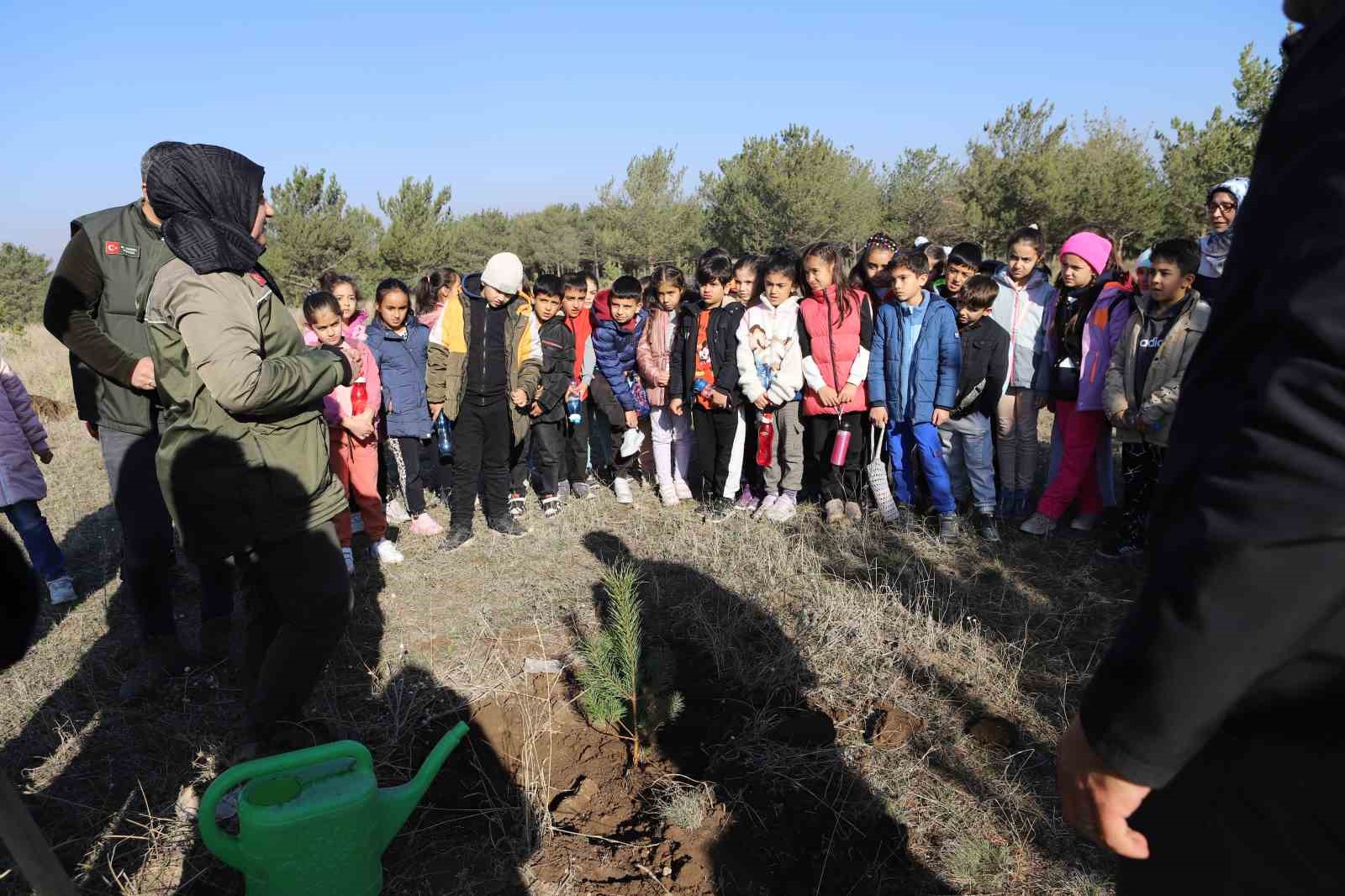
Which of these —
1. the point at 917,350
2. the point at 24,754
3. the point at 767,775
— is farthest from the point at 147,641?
the point at 917,350

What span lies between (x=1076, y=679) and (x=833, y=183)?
3556 centimetres

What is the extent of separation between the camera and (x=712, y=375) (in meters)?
5.30

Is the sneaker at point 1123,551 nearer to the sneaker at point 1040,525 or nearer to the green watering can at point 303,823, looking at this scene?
the sneaker at point 1040,525

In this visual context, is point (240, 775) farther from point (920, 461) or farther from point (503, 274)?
point (920, 461)

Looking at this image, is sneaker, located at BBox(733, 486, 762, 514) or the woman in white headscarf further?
sneaker, located at BBox(733, 486, 762, 514)

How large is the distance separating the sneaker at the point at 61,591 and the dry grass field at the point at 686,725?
0.08 metres

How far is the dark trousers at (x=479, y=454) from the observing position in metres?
4.96

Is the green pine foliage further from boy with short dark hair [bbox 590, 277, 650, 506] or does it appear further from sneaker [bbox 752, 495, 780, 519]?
boy with short dark hair [bbox 590, 277, 650, 506]

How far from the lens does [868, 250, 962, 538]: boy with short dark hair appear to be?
486 centimetres

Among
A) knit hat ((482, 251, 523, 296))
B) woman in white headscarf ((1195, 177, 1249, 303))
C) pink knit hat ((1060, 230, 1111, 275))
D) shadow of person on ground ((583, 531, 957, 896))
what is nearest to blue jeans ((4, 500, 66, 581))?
knit hat ((482, 251, 523, 296))

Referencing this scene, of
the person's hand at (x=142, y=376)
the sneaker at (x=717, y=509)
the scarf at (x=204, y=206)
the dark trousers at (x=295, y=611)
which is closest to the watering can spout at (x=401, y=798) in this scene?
the dark trousers at (x=295, y=611)

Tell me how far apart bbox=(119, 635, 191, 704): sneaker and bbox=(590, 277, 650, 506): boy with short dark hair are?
3.05 meters

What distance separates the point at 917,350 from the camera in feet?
16.1

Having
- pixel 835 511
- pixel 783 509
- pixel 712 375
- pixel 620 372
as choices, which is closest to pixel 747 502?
pixel 783 509
